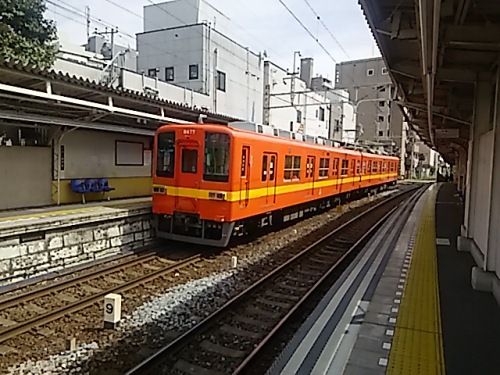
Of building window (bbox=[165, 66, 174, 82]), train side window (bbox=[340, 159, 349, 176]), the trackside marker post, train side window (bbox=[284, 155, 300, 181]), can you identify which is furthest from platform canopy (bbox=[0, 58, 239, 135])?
building window (bbox=[165, 66, 174, 82])

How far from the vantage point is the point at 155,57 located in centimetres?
2125

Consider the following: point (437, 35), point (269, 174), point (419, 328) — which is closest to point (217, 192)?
point (269, 174)

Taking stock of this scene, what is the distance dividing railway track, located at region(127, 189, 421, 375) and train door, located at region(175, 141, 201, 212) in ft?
7.03

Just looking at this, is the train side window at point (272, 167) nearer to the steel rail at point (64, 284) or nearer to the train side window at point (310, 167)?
the train side window at point (310, 167)

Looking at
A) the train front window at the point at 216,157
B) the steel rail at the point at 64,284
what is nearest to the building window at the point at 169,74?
the train front window at the point at 216,157

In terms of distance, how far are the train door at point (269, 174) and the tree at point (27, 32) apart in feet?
25.4

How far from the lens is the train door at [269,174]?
29.4 ft

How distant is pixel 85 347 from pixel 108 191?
7.85m

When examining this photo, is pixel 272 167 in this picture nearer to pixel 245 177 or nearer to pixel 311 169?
pixel 245 177

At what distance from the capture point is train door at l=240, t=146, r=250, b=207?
8.03 metres

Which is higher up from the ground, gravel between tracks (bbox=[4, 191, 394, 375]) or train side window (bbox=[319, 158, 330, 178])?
train side window (bbox=[319, 158, 330, 178])

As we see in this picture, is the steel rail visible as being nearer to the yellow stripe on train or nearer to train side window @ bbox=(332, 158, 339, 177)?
the yellow stripe on train

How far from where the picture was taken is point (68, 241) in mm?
7172

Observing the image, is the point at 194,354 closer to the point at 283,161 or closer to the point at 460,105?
the point at 283,161
